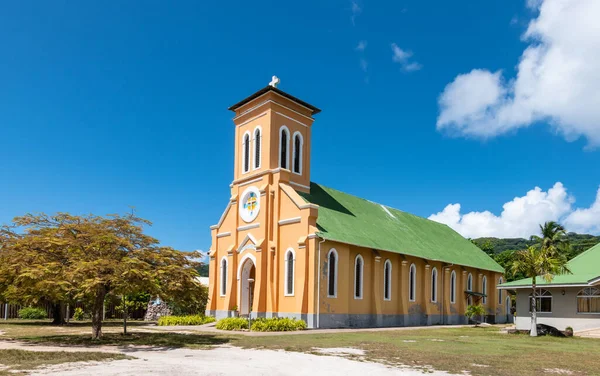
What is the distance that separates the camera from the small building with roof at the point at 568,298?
3203 centimetres

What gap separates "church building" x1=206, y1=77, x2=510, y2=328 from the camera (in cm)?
3369

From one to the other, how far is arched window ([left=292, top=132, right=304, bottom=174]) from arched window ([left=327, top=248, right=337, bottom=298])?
299 inches

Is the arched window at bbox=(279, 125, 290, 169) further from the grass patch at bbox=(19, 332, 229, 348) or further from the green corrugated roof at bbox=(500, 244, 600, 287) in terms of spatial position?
the green corrugated roof at bbox=(500, 244, 600, 287)

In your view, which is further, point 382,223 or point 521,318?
point 382,223

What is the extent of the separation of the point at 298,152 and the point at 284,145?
5.03 ft

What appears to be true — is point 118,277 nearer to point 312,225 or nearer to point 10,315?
point 312,225

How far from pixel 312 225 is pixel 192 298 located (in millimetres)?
12609

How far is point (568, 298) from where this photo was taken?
33.2 m

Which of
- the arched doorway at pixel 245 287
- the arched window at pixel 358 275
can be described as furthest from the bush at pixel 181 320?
the arched window at pixel 358 275

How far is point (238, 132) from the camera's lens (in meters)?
40.4

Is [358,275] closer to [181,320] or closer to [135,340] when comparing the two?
[181,320]

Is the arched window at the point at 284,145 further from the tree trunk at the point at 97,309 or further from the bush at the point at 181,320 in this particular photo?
the tree trunk at the point at 97,309

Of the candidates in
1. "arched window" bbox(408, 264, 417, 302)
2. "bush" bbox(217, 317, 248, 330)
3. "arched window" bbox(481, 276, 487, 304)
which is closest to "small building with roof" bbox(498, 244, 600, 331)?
"arched window" bbox(408, 264, 417, 302)

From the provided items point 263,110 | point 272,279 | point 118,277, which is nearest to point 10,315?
point 272,279
